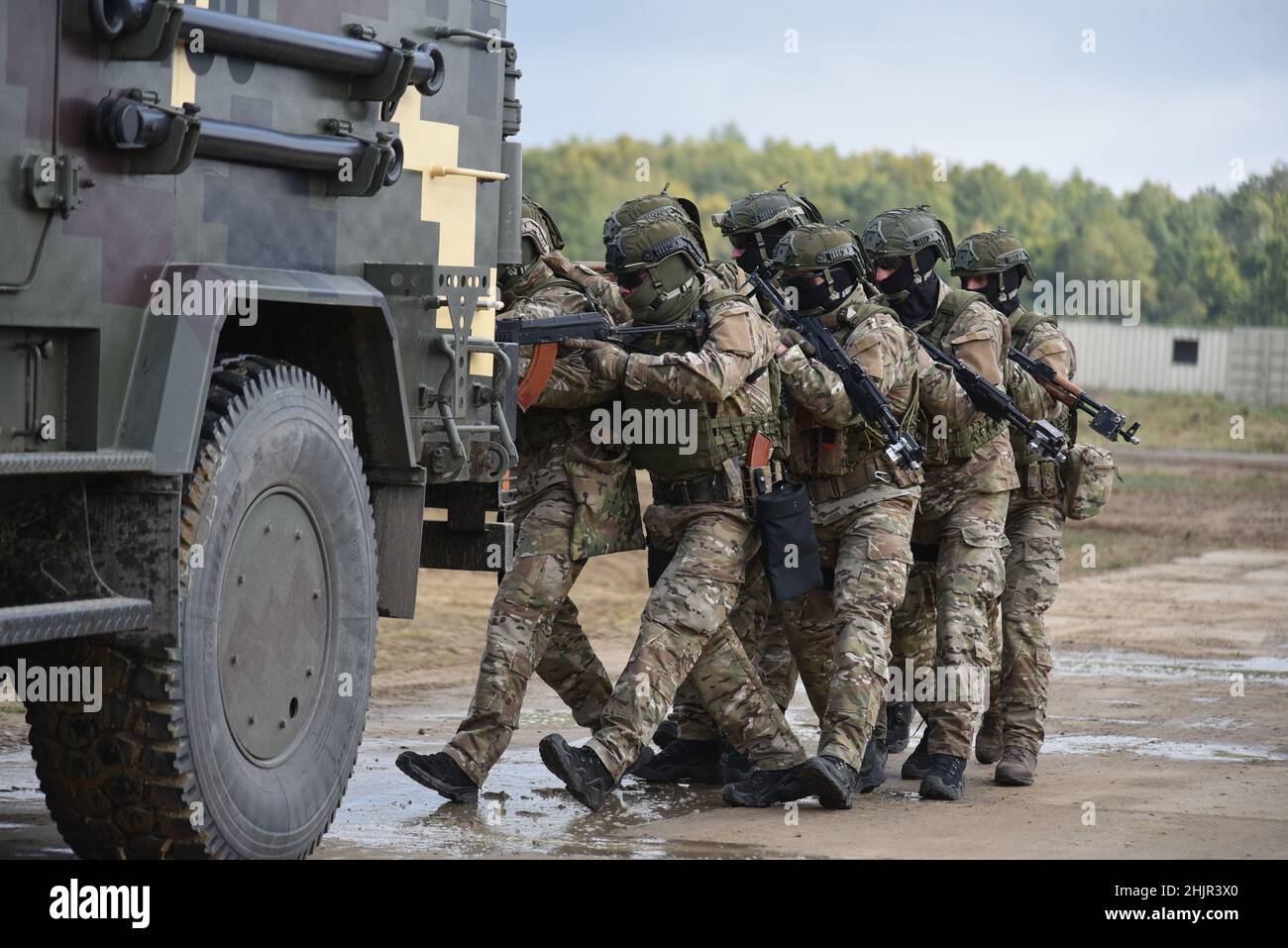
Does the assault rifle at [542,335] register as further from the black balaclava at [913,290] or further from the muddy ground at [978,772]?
the black balaclava at [913,290]

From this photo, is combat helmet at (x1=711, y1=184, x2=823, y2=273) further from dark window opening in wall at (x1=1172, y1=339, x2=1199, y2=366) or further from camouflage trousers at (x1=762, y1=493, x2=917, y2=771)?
dark window opening in wall at (x1=1172, y1=339, x2=1199, y2=366)

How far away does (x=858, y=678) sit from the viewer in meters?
7.21

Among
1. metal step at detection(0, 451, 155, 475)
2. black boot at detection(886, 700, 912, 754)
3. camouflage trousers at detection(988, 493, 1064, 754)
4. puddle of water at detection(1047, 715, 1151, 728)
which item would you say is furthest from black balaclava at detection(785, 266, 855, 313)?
metal step at detection(0, 451, 155, 475)

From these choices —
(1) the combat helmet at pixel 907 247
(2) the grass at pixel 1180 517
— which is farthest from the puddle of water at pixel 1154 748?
(2) the grass at pixel 1180 517

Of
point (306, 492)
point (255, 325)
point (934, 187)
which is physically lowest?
point (306, 492)

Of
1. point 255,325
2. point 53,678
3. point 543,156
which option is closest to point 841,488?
point 255,325

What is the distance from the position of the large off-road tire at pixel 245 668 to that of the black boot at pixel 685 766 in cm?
253

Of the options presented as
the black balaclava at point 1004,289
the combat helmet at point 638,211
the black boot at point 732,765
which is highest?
the combat helmet at point 638,211

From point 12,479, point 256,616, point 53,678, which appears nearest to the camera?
point 12,479

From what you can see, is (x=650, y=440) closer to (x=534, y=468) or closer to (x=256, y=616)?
(x=534, y=468)

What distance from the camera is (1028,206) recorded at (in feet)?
243

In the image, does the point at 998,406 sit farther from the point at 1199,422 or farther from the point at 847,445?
the point at 1199,422

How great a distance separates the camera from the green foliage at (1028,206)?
53.2m

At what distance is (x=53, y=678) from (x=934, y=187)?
7729 centimetres
